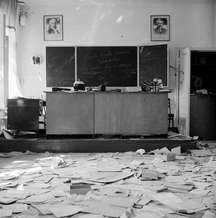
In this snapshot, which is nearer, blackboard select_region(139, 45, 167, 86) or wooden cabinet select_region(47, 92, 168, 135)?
wooden cabinet select_region(47, 92, 168, 135)

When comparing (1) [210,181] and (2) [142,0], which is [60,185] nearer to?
(1) [210,181]

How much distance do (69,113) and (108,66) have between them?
2.48 m

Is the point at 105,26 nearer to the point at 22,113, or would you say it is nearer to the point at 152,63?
the point at 152,63

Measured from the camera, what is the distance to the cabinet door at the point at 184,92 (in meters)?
7.73

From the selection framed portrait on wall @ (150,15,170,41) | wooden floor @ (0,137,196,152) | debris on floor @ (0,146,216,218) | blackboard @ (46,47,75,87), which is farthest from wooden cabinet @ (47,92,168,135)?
framed portrait on wall @ (150,15,170,41)

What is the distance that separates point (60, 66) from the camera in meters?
8.09

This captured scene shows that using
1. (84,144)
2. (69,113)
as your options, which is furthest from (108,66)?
(84,144)

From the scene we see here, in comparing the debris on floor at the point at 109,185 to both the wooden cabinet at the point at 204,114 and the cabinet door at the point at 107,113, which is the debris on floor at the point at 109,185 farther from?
the wooden cabinet at the point at 204,114

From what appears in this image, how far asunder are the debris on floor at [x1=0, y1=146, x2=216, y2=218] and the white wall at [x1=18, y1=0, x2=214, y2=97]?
10.9ft

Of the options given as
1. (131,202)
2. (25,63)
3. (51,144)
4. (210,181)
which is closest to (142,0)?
(25,63)

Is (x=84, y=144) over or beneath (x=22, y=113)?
beneath

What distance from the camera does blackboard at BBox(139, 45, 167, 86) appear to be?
795 cm

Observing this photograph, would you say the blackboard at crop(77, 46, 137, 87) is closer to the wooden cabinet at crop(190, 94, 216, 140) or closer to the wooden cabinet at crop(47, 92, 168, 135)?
the wooden cabinet at crop(190, 94, 216, 140)

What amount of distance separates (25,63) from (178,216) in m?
6.44
